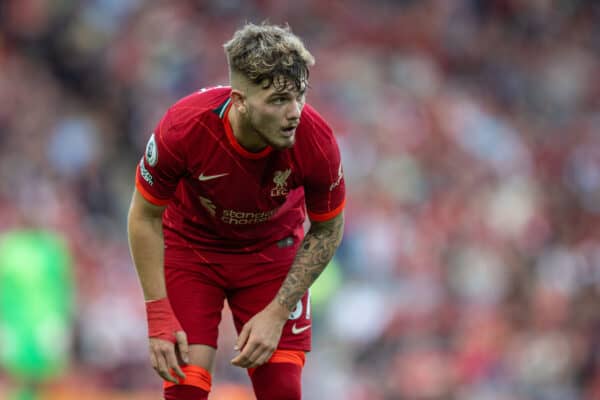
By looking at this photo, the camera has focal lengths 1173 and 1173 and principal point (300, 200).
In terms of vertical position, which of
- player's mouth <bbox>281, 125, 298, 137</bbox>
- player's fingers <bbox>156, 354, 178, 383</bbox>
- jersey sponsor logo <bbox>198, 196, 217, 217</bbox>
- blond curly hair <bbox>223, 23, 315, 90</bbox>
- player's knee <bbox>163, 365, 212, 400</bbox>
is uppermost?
blond curly hair <bbox>223, 23, 315, 90</bbox>

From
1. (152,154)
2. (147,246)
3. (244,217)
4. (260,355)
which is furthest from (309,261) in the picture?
(152,154)

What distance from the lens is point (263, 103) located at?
15.5 ft

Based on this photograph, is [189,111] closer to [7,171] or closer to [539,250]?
[7,171]

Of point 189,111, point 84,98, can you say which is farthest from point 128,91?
point 189,111

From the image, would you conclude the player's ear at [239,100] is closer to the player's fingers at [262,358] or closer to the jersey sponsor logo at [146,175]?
the jersey sponsor logo at [146,175]

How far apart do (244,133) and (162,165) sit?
0.37 metres

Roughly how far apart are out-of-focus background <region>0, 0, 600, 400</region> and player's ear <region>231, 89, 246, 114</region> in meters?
4.71

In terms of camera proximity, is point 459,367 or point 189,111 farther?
point 459,367

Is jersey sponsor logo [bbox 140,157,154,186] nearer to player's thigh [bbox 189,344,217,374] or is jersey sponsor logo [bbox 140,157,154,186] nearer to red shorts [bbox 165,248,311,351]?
red shorts [bbox 165,248,311,351]

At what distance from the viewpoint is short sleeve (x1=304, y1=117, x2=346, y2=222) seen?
495 cm

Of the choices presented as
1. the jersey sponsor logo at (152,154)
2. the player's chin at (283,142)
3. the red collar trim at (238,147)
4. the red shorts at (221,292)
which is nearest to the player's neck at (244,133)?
the red collar trim at (238,147)

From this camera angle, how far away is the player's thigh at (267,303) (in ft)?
17.4

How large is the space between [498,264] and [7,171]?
488 centimetres

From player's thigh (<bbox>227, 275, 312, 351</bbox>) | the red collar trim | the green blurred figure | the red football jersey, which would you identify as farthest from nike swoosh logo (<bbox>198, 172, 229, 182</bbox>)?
the green blurred figure
